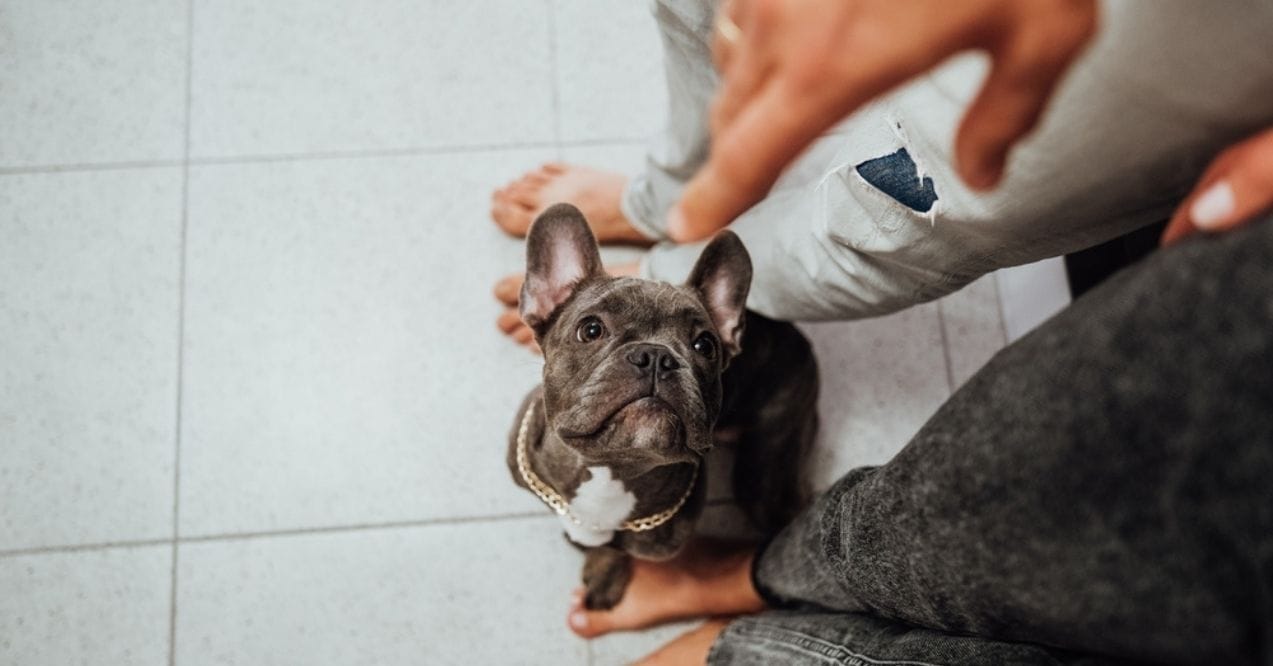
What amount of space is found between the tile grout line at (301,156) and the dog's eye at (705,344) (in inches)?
43.0

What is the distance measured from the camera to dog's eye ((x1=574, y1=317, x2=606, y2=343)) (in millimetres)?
1414

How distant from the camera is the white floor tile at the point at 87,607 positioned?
1.97 m

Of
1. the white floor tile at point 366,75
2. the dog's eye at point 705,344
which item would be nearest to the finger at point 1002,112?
the dog's eye at point 705,344

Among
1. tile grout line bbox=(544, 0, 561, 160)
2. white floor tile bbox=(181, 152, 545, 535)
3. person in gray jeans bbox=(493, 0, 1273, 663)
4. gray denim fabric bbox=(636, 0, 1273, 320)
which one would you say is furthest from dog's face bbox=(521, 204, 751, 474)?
tile grout line bbox=(544, 0, 561, 160)

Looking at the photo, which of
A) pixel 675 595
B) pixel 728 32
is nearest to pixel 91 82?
pixel 675 595

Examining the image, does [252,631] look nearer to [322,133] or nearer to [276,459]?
[276,459]

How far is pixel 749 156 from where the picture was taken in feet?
1.99

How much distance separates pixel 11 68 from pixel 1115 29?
267 cm

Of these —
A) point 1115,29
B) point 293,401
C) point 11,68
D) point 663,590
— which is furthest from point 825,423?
point 11,68

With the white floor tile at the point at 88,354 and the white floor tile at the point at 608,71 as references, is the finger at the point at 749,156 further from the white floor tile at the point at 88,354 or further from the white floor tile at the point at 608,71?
the white floor tile at the point at 88,354

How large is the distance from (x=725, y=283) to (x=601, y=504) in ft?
1.52

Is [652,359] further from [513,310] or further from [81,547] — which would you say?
[81,547]

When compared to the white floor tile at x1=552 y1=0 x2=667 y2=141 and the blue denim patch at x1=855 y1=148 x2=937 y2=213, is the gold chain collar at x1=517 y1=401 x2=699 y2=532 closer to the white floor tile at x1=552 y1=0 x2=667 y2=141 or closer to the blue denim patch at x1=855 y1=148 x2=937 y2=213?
the blue denim patch at x1=855 y1=148 x2=937 y2=213

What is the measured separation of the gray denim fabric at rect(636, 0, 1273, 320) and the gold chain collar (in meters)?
0.43
